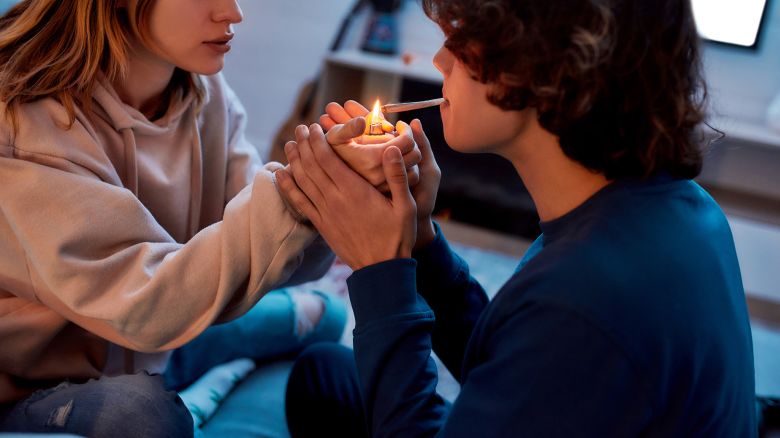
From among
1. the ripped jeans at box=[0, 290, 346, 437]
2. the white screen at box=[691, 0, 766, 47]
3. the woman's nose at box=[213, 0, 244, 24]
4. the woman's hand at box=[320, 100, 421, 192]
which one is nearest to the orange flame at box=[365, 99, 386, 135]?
the woman's hand at box=[320, 100, 421, 192]

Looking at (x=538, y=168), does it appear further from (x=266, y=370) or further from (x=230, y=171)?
(x=266, y=370)

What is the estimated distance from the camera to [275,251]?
1.05 meters

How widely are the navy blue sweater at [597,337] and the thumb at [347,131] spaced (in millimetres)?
183

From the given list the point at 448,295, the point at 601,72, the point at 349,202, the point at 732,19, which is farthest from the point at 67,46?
the point at 732,19

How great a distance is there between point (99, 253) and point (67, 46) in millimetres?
325

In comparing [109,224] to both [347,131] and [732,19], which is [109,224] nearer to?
[347,131]

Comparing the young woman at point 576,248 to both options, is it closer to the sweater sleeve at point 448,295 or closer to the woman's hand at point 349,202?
the woman's hand at point 349,202

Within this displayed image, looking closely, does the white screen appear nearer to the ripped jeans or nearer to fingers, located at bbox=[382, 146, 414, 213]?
fingers, located at bbox=[382, 146, 414, 213]

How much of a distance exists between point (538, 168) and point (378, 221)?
0.21 metres

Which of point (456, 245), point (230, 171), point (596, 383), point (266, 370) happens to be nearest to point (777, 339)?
point (456, 245)

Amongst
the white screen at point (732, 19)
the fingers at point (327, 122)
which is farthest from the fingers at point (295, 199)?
the white screen at point (732, 19)

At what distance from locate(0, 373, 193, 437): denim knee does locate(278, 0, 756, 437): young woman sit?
33cm

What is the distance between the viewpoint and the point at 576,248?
779mm

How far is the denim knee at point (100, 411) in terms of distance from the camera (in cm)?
107
